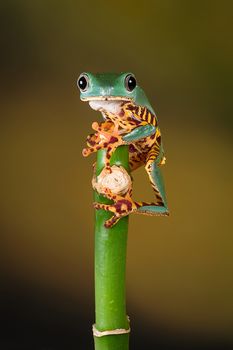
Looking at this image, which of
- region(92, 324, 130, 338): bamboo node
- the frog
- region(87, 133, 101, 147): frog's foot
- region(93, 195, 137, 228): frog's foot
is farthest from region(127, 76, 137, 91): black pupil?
region(92, 324, 130, 338): bamboo node

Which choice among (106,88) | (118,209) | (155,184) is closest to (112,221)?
(118,209)

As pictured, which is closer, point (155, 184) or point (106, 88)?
point (106, 88)

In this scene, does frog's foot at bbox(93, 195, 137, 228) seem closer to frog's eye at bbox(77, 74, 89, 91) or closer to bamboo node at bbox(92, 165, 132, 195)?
bamboo node at bbox(92, 165, 132, 195)

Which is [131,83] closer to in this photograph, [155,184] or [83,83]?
[83,83]

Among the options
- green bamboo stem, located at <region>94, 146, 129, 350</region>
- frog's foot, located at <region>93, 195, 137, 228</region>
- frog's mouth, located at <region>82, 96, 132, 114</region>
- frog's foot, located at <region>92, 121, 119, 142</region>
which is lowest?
green bamboo stem, located at <region>94, 146, 129, 350</region>
